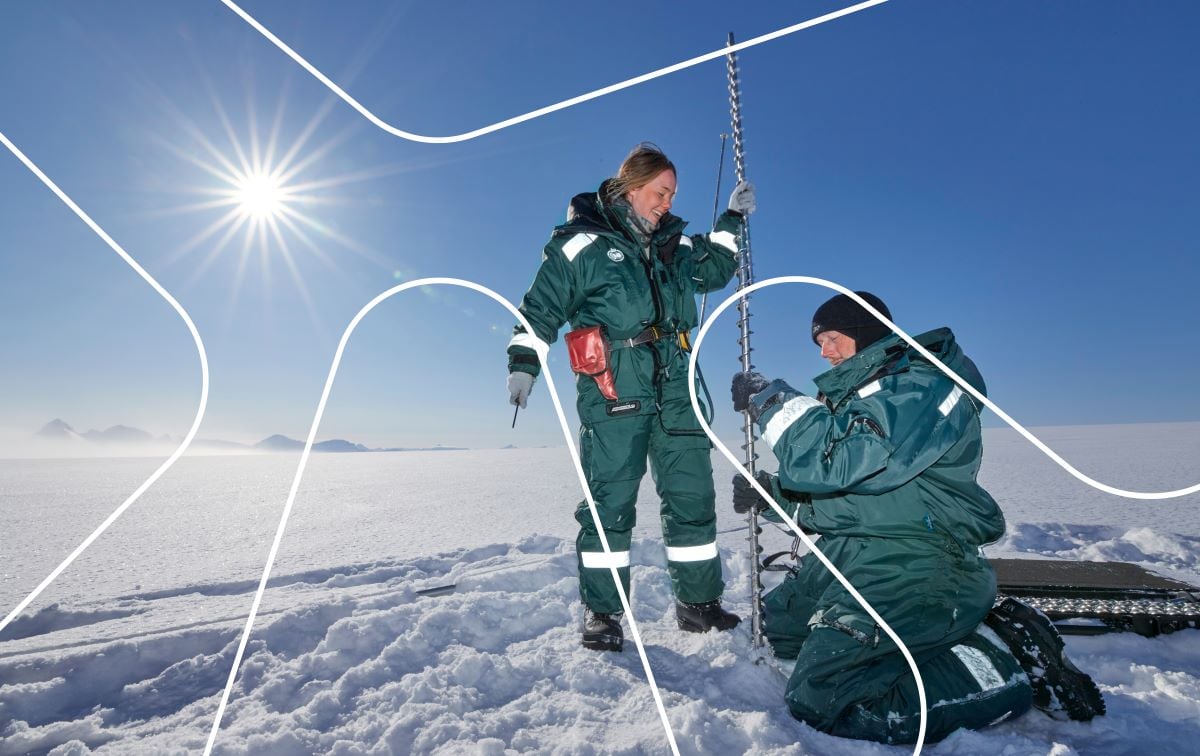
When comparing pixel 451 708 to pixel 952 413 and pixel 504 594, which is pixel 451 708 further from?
pixel 952 413

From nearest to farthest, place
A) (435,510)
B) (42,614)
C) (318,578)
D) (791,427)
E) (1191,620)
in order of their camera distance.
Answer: (791,427) < (1191,620) < (42,614) < (318,578) < (435,510)

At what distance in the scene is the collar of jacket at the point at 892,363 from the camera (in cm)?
177

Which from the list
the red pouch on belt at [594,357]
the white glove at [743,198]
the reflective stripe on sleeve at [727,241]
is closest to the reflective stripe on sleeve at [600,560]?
the red pouch on belt at [594,357]

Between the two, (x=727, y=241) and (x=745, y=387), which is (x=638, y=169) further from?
(x=745, y=387)

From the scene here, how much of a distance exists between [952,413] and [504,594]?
227 cm

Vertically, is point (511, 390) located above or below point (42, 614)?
above

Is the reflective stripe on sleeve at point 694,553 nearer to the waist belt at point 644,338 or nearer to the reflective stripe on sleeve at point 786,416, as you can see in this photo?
the reflective stripe on sleeve at point 786,416

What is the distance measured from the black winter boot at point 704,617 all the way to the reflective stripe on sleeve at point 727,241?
67.9 inches

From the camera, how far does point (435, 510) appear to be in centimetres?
743

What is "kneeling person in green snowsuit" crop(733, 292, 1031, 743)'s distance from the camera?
Answer: 1.66m

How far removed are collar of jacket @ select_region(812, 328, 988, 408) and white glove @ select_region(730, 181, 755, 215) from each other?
1.06 m

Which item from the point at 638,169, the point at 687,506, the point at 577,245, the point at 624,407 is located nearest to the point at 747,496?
the point at 687,506

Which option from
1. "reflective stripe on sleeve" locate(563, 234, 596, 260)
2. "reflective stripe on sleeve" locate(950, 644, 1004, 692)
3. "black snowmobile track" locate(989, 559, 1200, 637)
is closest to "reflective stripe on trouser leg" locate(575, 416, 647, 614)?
"reflective stripe on sleeve" locate(563, 234, 596, 260)

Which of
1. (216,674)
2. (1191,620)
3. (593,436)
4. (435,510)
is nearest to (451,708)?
(216,674)
